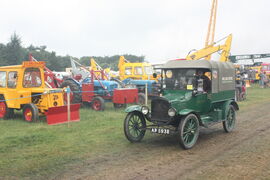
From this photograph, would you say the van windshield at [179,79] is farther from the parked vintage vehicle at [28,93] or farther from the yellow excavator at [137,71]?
the yellow excavator at [137,71]

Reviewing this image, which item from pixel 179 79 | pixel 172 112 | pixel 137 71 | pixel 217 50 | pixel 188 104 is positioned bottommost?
pixel 172 112

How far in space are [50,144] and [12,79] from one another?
14.8 ft

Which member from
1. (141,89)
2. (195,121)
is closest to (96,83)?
(141,89)

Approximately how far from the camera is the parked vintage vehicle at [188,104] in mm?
6684

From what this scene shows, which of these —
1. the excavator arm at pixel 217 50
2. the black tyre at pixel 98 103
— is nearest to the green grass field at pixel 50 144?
the black tyre at pixel 98 103

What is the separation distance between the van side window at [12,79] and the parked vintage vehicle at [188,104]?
5.15 m

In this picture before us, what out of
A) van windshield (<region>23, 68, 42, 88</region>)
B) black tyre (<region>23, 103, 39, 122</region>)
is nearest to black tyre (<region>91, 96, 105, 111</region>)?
van windshield (<region>23, 68, 42, 88</region>)

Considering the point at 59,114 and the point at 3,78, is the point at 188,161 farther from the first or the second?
the point at 3,78

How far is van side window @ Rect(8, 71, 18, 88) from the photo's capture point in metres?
10.3

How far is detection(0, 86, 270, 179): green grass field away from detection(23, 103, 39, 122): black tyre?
230 millimetres

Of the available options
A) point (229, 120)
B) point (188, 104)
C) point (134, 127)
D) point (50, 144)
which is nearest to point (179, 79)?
point (188, 104)

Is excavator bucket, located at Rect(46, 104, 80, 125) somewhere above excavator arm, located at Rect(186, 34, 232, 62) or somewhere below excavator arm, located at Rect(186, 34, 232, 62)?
below

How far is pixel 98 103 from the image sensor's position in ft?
41.8

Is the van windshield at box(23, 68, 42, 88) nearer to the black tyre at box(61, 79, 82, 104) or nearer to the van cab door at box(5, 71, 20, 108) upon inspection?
the van cab door at box(5, 71, 20, 108)
